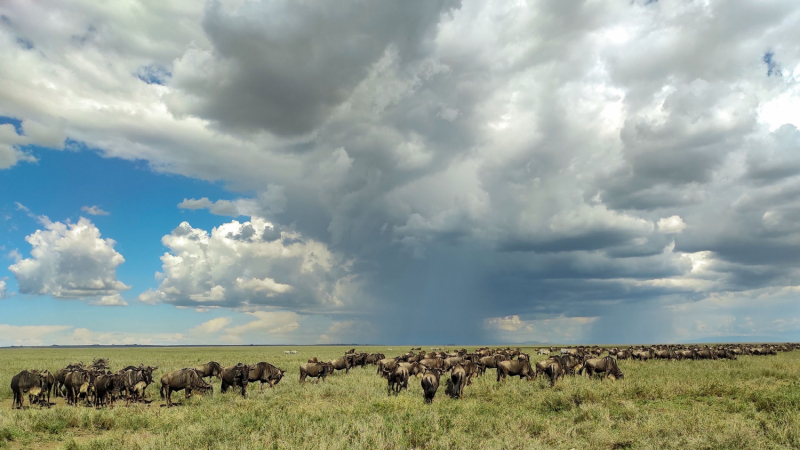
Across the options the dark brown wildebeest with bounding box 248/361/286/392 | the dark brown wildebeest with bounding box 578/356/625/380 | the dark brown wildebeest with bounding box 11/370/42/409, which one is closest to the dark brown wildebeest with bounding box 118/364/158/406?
the dark brown wildebeest with bounding box 11/370/42/409

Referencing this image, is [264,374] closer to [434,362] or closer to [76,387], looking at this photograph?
[76,387]

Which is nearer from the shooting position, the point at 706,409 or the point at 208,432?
the point at 208,432

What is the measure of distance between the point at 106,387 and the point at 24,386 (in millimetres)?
4610

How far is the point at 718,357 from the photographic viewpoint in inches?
2058

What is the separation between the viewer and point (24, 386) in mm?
22547

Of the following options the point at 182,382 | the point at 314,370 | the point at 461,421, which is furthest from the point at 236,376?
the point at 461,421

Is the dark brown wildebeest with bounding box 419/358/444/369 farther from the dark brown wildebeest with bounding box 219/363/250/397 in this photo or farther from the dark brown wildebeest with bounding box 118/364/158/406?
the dark brown wildebeest with bounding box 118/364/158/406

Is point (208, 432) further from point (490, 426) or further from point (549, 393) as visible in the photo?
point (549, 393)

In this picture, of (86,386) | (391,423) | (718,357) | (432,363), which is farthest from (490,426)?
(718,357)

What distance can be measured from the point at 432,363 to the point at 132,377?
2067 centimetres

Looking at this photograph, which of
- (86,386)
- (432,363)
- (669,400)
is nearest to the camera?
(669,400)

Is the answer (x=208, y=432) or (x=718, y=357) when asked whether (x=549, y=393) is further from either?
(x=718, y=357)

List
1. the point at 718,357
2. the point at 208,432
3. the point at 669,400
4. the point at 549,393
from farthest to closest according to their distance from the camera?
the point at 718,357
the point at 549,393
the point at 669,400
the point at 208,432

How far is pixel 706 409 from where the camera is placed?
17344 mm
